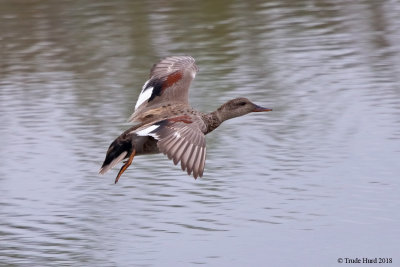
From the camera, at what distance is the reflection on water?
762 centimetres

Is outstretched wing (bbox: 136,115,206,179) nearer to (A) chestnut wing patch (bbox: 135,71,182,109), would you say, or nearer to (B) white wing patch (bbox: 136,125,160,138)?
(B) white wing patch (bbox: 136,125,160,138)

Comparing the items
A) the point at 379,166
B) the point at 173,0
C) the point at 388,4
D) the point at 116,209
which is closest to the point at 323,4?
the point at 388,4

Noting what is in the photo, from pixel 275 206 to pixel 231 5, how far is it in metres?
6.39

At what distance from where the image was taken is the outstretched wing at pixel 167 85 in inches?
317

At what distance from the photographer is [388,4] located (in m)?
13.8

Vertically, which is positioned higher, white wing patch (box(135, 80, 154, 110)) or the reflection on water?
white wing patch (box(135, 80, 154, 110))

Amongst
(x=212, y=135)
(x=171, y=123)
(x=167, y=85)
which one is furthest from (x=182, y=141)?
(x=212, y=135)

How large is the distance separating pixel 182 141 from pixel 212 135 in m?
3.37

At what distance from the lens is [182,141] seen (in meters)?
6.61

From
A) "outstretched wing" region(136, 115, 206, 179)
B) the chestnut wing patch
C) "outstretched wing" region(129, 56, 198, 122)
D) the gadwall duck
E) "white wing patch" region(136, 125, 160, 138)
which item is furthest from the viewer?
the chestnut wing patch

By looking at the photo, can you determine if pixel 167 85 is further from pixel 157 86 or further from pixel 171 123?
pixel 171 123

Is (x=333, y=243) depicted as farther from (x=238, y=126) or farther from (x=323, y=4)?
(x=323, y=4)

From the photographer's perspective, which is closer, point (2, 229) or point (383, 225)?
point (383, 225)

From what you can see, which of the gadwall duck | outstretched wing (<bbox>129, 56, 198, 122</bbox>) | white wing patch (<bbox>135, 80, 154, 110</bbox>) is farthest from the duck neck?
white wing patch (<bbox>135, 80, 154, 110</bbox>)
